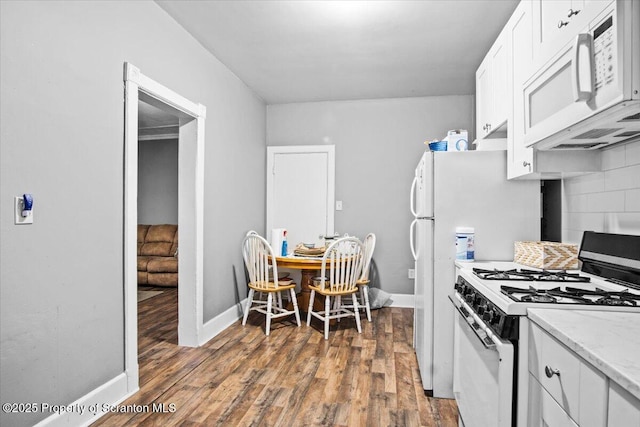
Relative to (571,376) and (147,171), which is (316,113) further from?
(571,376)

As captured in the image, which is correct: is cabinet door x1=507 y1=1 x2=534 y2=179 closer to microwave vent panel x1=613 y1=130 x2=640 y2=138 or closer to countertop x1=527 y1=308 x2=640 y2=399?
microwave vent panel x1=613 y1=130 x2=640 y2=138

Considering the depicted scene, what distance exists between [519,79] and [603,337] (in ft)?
5.30

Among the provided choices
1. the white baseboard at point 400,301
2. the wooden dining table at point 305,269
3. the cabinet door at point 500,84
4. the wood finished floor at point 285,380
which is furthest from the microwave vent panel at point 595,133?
the white baseboard at point 400,301

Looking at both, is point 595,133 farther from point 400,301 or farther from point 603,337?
point 400,301

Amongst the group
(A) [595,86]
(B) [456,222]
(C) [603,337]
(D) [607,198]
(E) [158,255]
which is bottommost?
(E) [158,255]

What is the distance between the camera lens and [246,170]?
4246 millimetres

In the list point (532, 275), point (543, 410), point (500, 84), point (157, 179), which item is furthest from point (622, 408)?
point (157, 179)

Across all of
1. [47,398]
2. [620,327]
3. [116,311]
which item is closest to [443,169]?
[620,327]

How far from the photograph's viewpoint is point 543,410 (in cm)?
110

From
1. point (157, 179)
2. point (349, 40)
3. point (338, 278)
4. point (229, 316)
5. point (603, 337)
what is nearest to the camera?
point (603, 337)

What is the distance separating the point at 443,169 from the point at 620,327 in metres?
1.43

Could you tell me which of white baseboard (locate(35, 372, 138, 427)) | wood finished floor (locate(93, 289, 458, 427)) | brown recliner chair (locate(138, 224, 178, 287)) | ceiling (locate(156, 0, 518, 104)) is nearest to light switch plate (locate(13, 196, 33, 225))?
white baseboard (locate(35, 372, 138, 427))

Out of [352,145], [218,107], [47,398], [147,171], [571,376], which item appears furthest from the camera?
[147,171]

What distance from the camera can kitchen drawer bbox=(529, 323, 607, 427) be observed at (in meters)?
0.81
